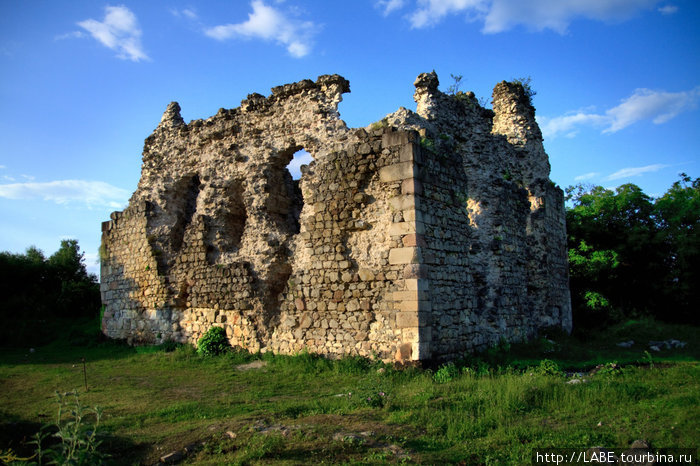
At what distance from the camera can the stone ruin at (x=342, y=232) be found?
8.80 m

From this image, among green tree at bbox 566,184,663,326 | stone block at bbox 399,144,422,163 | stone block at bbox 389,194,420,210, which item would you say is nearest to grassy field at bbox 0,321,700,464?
stone block at bbox 389,194,420,210

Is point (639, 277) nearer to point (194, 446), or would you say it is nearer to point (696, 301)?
point (696, 301)

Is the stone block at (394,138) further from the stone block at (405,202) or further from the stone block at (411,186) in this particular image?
the stone block at (405,202)

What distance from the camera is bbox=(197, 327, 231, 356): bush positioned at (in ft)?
36.4

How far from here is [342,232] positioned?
9.43 m

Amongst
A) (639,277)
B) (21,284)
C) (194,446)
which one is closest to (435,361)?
(194,446)

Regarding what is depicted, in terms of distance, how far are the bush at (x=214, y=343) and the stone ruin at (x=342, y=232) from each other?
0.17 meters

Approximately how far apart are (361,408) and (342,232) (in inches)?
152

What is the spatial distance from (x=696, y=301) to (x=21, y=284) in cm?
2629

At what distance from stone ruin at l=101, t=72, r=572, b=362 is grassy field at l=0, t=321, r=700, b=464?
2.78ft

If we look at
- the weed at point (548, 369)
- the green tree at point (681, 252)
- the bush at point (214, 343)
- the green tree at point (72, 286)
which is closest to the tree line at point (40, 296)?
the green tree at point (72, 286)

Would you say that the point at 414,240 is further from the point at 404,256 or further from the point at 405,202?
the point at 405,202

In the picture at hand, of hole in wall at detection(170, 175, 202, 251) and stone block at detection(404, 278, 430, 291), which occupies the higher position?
hole in wall at detection(170, 175, 202, 251)

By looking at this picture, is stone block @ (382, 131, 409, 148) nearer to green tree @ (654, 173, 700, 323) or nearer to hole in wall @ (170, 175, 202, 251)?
hole in wall @ (170, 175, 202, 251)
